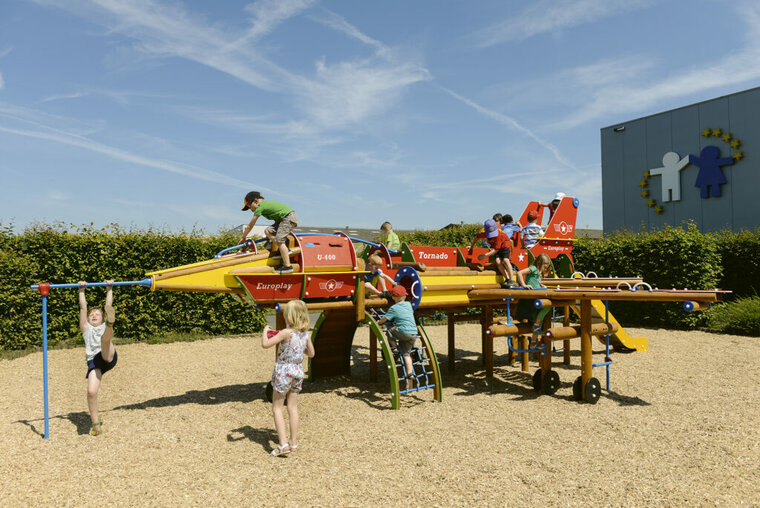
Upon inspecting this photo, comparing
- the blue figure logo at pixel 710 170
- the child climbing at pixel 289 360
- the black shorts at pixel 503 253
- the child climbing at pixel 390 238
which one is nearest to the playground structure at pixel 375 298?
the black shorts at pixel 503 253

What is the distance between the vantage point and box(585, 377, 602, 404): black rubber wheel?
771 cm

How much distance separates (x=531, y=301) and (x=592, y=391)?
1765 mm

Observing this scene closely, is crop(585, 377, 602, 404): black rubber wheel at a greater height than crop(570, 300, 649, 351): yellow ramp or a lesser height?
lesser

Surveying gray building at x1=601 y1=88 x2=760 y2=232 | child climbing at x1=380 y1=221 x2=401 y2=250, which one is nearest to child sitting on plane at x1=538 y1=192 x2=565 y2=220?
child climbing at x1=380 y1=221 x2=401 y2=250

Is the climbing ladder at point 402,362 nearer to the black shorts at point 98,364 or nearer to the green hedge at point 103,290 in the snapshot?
the black shorts at point 98,364

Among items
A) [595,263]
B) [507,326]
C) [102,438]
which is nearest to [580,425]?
[507,326]

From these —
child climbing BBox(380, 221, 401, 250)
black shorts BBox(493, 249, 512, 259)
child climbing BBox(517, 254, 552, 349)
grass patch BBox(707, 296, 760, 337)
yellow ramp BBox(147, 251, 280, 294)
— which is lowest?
grass patch BBox(707, 296, 760, 337)

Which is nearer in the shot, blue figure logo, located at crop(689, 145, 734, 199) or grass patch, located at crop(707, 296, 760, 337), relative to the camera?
grass patch, located at crop(707, 296, 760, 337)

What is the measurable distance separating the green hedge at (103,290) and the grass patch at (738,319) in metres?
13.4

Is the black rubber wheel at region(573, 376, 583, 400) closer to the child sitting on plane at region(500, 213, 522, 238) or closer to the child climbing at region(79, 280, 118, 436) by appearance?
the child sitting on plane at region(500, 213, 522, 238)

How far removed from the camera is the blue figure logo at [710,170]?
19.8 meters

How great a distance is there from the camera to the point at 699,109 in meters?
20.5

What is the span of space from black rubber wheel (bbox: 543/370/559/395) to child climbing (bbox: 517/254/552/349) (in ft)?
1.83

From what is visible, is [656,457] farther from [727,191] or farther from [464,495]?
[727,191]
